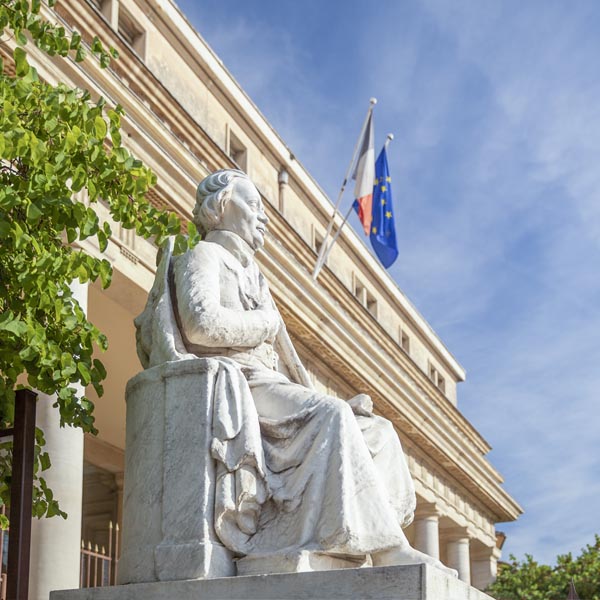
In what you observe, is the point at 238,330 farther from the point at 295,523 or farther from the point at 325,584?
the point at 325,584

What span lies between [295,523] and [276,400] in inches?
22.5

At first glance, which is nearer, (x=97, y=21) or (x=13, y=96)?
(x=13, y=96)

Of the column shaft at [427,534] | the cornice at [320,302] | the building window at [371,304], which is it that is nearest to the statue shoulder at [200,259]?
the cornice at [320,302]

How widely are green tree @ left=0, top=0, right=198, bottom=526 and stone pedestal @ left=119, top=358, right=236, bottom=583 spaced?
1163 millimetres

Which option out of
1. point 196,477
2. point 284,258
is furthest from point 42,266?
point 284,258

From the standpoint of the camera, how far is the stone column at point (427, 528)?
2690cm

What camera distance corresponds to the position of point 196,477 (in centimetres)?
498

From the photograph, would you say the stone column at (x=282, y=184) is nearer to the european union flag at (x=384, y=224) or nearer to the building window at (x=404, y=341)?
the european union flag at (x=384, y=224)

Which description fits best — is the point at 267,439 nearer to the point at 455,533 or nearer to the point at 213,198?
the point at 213,198

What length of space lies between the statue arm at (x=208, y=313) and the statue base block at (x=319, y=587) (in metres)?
1.17

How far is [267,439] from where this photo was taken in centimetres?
521

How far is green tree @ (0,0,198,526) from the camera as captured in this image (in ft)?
20.2

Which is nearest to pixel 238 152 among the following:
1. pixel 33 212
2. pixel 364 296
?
pixel 364 296

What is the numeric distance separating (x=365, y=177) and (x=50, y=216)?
17.3 meters
